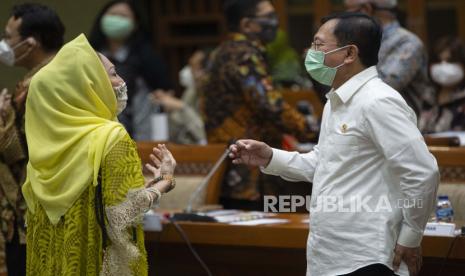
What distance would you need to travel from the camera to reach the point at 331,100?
11.2 feet

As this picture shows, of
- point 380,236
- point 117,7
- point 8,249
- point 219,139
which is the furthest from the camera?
point 117,7

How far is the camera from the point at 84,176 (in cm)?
344

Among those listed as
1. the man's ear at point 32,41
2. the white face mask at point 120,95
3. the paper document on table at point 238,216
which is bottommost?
the paper document on table at point 238,216

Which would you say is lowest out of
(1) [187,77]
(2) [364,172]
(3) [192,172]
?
(1) [187,77]

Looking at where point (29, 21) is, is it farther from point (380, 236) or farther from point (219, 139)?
point (380, 236)

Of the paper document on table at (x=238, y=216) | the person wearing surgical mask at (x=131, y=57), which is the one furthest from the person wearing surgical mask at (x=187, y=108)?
the paper document on table at (x=238, y=216)

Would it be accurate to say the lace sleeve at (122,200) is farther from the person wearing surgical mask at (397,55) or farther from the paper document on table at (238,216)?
the person wearing surgical mask at (397,55)

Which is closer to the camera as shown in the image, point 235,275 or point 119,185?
point 119,185

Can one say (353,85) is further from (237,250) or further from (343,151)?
(237,250)

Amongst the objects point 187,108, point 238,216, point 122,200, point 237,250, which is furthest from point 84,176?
point 187,108

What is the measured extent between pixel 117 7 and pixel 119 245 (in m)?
3.57

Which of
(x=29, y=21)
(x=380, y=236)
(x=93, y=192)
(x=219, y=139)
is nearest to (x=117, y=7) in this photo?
(x=219, y=139)

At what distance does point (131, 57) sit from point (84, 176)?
11.3 feet

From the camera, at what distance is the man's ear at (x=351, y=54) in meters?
3.42
